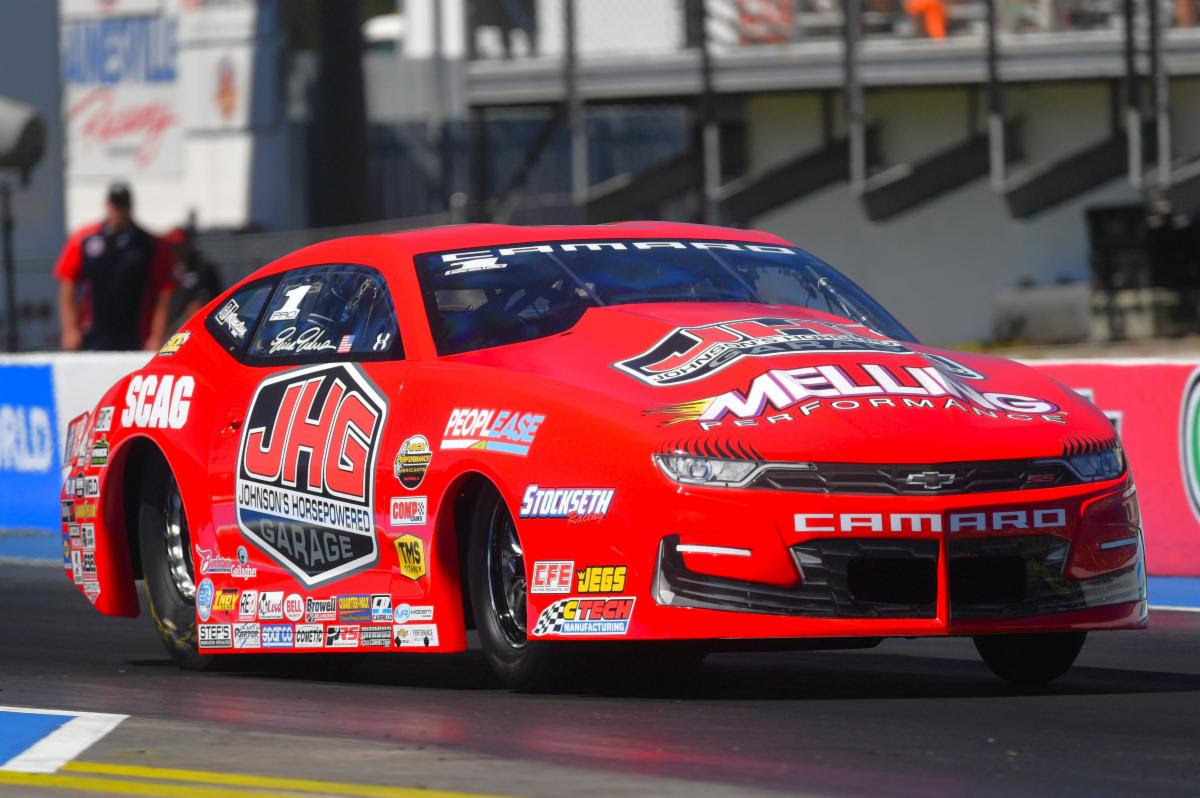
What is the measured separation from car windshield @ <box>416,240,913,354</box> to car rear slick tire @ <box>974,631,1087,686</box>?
1.03 m

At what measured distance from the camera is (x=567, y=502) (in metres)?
6.71

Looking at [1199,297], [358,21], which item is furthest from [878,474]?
[358,21]

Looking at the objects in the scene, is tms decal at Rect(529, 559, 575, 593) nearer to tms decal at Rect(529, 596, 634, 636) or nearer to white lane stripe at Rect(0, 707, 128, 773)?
tms decal at Rect(529, 596, 634, 636)

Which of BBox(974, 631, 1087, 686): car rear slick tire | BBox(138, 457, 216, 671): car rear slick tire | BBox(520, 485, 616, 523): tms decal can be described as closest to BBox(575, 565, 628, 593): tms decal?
BBox(520, 485, 616, 523): tms decal

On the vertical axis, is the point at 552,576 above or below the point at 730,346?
below

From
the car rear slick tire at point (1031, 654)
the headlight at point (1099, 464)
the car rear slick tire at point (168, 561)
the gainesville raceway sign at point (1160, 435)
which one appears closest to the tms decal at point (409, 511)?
the car rear slick tire at point (168, 561)

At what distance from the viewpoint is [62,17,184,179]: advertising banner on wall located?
3962 centimetres

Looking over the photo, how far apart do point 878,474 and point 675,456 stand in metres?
0.53

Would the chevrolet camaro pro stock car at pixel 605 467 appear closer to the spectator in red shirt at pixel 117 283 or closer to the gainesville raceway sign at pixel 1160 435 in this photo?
the gainesville raceway sign at pixel 1160 435

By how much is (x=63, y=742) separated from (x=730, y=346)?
6.87 ft

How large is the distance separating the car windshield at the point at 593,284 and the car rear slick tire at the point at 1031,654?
1025 millimetres

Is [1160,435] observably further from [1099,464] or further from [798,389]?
[798,389]

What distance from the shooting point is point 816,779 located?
5566 mm

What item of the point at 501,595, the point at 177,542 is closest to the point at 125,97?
the point at 177,542
